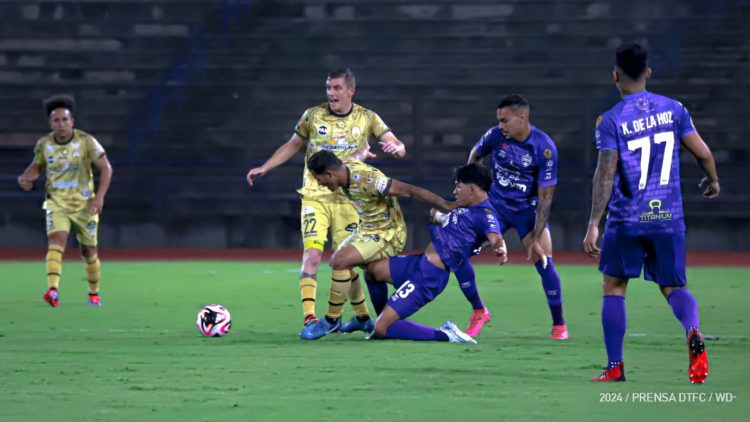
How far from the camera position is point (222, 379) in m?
7.33

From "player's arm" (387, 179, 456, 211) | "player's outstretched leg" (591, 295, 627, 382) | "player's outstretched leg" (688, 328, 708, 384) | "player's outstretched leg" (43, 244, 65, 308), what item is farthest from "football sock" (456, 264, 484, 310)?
"player's outstretched leg" (43, 244, 65, 308)

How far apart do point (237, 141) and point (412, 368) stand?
515 inches

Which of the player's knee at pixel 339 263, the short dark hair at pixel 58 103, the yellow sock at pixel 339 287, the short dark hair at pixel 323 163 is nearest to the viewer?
the short dark hair at pixel 323 163

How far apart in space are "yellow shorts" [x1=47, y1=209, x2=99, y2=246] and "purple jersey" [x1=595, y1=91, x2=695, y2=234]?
6.63 meters

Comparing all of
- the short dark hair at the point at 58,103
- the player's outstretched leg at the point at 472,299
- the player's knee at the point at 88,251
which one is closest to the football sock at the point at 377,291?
the player's outstretched leg at the point at 472,299

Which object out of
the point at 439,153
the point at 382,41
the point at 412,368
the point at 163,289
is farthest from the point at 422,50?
the point at 412,368

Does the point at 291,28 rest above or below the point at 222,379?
above

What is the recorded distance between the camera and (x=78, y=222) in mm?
12469

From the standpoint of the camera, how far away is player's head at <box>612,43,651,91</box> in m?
7.03

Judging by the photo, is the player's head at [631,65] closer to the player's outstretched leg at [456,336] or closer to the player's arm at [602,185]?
the player's arm at [602,185]

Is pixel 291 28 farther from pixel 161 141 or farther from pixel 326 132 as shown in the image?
pixel 326 132

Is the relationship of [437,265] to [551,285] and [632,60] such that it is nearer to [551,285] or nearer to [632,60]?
[551,285]

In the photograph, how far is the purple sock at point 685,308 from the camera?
23.1 ft

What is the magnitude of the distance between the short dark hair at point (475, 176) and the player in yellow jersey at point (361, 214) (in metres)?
0.52
